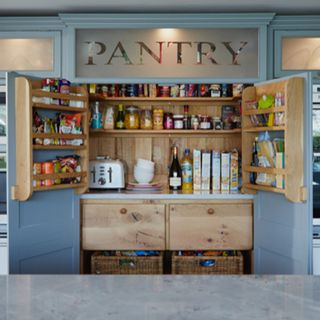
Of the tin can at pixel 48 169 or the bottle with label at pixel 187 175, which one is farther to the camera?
the bottle with label at pixel 187 175

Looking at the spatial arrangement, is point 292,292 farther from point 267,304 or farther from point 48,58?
point 48,58

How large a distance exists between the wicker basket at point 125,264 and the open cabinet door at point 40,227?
16 centimetres

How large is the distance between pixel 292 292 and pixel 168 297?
30 centimetres

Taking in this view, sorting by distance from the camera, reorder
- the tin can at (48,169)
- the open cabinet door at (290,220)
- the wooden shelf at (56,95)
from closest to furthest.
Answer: the open cabinet door at (290,220) < the wooden shelf at (56,95) < the tin can at (48,169)

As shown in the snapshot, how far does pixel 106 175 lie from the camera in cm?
348

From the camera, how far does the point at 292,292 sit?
1.07 metres

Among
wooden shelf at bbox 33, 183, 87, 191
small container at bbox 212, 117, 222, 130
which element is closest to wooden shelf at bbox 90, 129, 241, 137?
small container at bbox 212, 117, 222, 130

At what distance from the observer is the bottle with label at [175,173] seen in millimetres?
3592

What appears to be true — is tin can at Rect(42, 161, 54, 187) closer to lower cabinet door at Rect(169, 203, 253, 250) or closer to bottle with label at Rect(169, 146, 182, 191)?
lower cabinet door at Rect(169, 203, 253, 250)

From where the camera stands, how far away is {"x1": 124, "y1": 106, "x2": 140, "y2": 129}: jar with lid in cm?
368

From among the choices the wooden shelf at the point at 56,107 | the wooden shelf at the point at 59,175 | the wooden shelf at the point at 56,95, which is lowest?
the wooden shelf at the point at 59,175

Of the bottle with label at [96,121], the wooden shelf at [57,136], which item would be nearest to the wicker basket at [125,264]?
the wooden shelf at [57,136]

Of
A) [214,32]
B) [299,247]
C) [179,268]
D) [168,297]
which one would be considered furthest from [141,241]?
[168,297]

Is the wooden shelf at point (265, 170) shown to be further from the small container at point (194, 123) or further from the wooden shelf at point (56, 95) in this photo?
the wooden shelf at point (56, 95)
